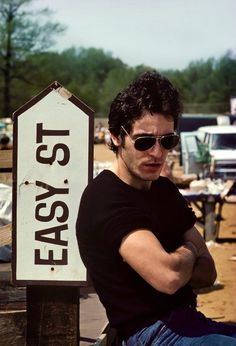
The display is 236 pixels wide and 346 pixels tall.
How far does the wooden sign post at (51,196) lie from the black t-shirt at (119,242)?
348mm

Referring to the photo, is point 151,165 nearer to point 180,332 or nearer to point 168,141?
point 168,141

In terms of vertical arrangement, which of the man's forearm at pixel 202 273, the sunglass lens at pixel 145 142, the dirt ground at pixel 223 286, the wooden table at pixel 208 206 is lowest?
the dirt ground at pixel 223 286

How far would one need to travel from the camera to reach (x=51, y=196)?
10.0ft

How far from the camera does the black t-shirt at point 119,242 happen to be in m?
2.56

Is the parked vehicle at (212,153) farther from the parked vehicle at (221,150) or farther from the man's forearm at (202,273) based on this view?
the man's forearm at (202,273)

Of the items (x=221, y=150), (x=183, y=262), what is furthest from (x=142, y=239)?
(x=221, y=150)

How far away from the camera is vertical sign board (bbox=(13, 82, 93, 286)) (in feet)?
9.96

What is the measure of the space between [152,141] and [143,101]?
0.15 meters

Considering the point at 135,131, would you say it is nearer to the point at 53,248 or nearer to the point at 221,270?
the point at 53,248

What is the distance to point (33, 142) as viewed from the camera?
120 inches

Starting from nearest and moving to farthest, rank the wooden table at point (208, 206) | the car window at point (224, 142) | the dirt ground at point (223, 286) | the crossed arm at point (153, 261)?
the crossed arm at point (153, 261), the dirt ground at point (223, 286), the wooden table at point (208, 206), the car window at point (224, 142)

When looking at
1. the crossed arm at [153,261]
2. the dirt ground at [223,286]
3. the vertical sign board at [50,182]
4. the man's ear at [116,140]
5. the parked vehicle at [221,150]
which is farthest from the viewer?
the parked vehicle at [221,150]

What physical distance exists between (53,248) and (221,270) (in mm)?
6724

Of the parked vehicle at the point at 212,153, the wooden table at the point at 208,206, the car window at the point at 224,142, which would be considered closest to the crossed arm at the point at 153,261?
the wooden table at the point at 208,206
